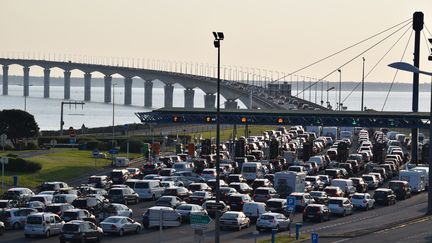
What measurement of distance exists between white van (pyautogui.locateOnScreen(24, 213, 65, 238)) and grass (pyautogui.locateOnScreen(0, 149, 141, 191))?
21111 mm

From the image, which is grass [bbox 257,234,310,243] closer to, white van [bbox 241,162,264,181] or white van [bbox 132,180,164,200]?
white van [bbox 132,180,164,200]

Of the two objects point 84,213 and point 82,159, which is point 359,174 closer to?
point 82,159

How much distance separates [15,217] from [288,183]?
1875cm

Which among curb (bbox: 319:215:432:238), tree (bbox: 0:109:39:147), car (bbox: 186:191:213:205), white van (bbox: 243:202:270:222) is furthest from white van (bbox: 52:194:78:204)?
tree (bbox: 0:109:39:147)

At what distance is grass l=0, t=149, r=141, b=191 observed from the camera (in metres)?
68.9

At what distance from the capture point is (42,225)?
44.1 meters

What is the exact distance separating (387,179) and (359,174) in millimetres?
4813

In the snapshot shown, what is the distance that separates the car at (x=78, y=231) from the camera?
41562 mm

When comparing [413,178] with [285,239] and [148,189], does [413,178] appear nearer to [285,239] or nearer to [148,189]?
[148,189]

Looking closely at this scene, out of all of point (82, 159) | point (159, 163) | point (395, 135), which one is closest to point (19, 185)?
point (159, 163)

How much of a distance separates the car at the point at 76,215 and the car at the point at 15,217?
1.55m

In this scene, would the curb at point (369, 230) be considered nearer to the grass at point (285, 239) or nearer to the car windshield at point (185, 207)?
the grass at point (285, 239)

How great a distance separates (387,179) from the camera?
7512 centimetres

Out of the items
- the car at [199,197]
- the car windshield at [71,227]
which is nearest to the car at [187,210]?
the car at [199,197]
